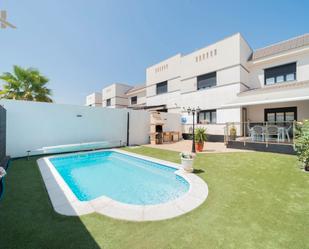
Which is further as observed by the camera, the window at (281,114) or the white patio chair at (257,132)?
the window at (281,114)

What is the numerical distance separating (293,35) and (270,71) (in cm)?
607

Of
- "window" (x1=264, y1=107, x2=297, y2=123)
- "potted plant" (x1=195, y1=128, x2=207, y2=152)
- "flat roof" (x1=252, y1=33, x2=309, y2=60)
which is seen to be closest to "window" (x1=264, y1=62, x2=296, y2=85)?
"flat roof" (x1=252, y1=33, x2=309, y2=60)

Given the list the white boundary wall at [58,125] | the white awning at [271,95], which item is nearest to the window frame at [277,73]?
the white awning at [271,95]

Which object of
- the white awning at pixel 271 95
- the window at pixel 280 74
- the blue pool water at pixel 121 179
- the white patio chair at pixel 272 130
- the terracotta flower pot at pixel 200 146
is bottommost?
the blue pool water at pixel 121 179

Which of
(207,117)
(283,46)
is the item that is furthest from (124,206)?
(283,46)

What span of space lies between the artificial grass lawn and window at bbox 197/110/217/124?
17.3 metres

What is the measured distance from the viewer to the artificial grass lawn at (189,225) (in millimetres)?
3588

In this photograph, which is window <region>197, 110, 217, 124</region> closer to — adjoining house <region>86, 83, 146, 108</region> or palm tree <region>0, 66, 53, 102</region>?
adjoining house <region>86, 83, 146, 108</region>

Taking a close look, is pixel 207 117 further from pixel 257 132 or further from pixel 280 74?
pixel 280 74

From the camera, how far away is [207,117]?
2450cm

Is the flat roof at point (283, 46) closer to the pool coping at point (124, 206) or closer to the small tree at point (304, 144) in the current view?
the small tree at point (304, 144)

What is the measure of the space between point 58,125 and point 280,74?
1072 inches

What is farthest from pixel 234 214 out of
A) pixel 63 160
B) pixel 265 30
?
pixel 265 30

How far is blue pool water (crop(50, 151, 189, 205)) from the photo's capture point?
7.36 m
